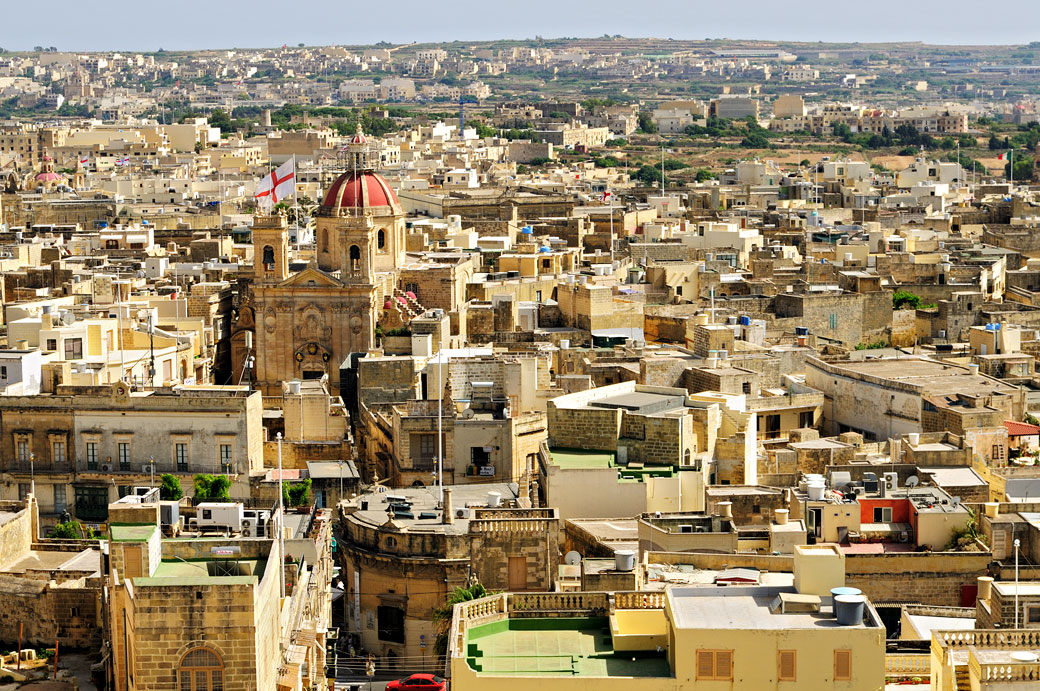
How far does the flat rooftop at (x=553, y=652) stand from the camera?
20.6 m

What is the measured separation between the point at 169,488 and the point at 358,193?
21.2 metres

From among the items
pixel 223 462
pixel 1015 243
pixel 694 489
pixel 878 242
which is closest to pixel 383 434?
pixel 223 462

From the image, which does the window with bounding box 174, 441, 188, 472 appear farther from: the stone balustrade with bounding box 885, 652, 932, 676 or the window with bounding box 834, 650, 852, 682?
the window with bounding box 834, 650, 852, 682

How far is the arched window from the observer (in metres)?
21.1

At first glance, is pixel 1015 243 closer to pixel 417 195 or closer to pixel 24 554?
pixel 417 195

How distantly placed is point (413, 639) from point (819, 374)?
18167 millimetres

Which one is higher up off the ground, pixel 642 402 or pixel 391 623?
pixel 642 402

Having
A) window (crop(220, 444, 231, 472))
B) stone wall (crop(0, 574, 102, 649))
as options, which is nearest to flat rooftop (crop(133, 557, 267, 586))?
stone wall (crop(0, 574, 102, 649))

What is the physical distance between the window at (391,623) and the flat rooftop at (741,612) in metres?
9.42

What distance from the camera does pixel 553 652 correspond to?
21.4 meters

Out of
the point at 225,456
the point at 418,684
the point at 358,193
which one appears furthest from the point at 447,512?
the point at 358,193

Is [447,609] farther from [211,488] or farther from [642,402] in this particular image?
[642,402]

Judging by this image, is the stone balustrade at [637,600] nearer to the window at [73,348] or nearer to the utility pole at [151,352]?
the utility pole at [151,352]

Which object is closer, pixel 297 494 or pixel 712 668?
pixel 712 668
